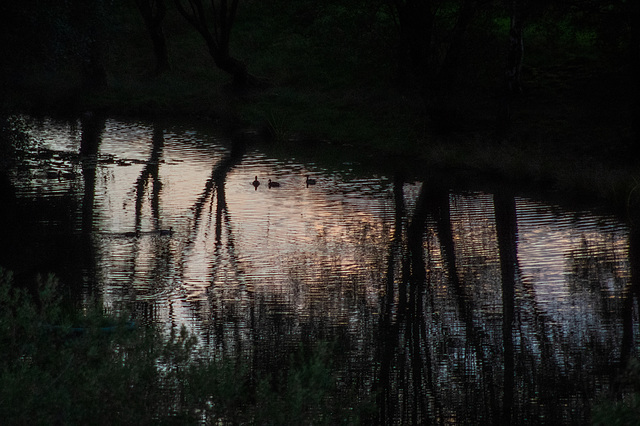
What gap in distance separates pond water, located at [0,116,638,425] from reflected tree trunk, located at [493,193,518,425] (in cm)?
3

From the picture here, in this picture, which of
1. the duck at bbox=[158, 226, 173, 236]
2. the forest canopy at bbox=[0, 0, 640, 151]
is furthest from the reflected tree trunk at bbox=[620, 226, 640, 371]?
the forest canopy at bbox=[0, 0, 640, 151]

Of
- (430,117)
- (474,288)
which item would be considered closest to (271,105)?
(430,117)

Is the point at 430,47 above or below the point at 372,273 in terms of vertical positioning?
above

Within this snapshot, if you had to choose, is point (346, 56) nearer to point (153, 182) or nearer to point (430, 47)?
point (430, 47)

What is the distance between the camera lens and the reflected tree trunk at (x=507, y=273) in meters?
7.61

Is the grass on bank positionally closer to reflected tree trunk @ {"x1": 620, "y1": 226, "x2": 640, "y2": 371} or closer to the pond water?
the pond water

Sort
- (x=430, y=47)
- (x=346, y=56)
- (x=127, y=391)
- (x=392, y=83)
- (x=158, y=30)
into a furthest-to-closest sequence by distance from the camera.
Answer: (x=158, y=30)
(x=346, y=56)
(x=392, y=83)
(x=430, y=47)
(x=127, y=391)

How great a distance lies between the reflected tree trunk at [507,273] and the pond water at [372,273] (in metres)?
0.03

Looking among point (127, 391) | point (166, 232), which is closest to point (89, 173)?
point (166, 232)

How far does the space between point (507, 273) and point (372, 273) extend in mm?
1755

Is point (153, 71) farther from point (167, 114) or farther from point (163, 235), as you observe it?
point (163, 235)

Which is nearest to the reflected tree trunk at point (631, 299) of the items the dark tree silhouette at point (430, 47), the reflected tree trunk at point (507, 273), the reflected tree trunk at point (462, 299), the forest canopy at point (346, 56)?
the reflected tree trunk at point (507, 273)

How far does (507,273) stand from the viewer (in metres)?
11.6

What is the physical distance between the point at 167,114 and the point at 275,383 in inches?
984
